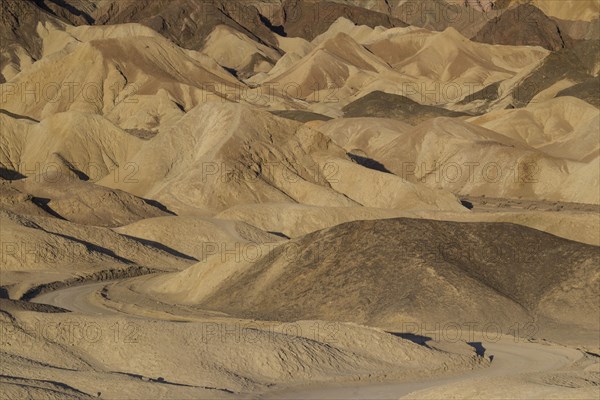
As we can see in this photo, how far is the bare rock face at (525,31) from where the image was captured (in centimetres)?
17925

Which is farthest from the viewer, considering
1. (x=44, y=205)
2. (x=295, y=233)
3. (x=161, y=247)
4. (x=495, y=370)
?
(x=44, y=205)

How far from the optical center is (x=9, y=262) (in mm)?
46719

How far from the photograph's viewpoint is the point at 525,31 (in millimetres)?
179875

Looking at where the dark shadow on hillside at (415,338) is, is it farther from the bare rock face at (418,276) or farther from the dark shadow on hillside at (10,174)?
the dark shadow on hillside at (10,174)

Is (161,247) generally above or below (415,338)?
below

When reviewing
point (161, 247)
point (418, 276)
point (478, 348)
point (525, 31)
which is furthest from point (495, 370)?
point (525, 31)

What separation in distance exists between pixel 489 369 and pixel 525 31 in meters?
163

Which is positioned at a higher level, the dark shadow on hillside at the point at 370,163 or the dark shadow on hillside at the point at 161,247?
the dark shadow on hillside at the point at 370,163

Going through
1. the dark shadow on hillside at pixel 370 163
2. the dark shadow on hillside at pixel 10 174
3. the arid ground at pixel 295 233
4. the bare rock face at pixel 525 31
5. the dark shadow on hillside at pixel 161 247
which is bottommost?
the dark shadow on hillside at pixel 10 174

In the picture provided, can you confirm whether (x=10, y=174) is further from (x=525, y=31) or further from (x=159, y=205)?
(x=525, y=31)

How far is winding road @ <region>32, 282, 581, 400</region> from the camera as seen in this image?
21.8 meters

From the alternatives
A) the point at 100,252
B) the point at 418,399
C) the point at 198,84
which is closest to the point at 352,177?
the point at 100,252

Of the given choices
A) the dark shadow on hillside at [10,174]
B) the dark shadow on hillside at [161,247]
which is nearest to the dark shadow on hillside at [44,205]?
the dark shadow on hillside at [161,247]

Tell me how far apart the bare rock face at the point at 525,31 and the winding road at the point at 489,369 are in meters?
155
